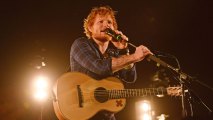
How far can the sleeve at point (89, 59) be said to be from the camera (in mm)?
3521

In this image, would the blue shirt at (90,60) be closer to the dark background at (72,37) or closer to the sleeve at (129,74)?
the sleeve at (129,74)

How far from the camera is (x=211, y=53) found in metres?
5.80

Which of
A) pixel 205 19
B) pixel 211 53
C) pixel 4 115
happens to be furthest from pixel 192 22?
pixel 4 115

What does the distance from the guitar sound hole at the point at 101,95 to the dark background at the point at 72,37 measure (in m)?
1.58

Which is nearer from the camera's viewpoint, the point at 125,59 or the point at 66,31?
the point at 125,59

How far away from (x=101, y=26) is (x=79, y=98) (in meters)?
0.99

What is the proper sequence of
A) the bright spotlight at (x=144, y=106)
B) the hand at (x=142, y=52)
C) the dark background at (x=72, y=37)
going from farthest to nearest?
the bright spotlight at (x=144, y=106), the dark background at (x=72, y=37), the hand at (x=142, y=52)

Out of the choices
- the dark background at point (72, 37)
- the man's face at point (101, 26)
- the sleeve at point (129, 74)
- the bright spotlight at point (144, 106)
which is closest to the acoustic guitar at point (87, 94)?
the sleeve at point (129, 74)

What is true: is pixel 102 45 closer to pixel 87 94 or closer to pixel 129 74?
pixel 129 74

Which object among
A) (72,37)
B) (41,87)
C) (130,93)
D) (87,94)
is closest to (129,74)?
(130,93)

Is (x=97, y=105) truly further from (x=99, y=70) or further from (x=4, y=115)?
(x=4, y=115)

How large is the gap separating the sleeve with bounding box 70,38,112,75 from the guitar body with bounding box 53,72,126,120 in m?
0.14

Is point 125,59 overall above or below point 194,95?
above

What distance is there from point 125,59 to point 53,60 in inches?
91.4
